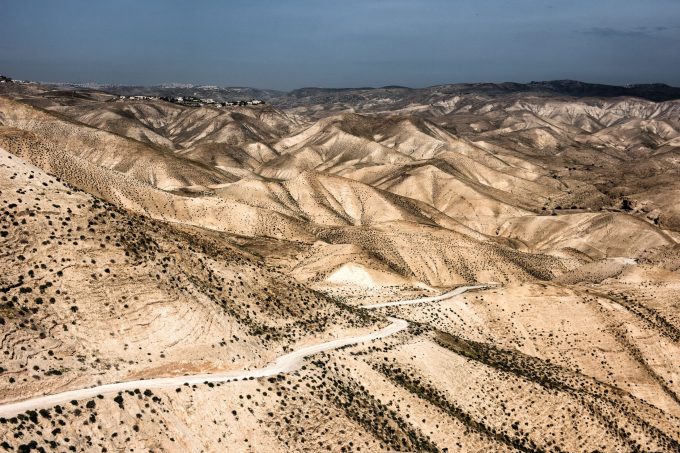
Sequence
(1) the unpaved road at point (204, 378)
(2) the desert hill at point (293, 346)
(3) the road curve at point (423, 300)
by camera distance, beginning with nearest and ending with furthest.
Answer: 1. (1) the unpaved road at point (204, 378)
2. (2) the desert hill at point (293, 346)
3. (3) the road curve at point (423, 300)

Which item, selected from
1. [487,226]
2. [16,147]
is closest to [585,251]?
[487,226]

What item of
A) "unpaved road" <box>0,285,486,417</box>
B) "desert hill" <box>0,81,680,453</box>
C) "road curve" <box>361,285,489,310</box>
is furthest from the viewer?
"road curve" <box>361,285,489,310</box>

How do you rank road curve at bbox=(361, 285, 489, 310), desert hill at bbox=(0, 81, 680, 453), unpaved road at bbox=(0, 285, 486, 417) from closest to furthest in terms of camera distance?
unpaved road at bbox=(0, 285, 486, 417) → desert hill at bbox=(0, 81, 680, 453) → road curve at bbox=(361, 285, 489, 310)

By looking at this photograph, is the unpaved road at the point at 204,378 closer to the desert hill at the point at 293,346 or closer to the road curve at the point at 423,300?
the desert hill at the point at 293,346

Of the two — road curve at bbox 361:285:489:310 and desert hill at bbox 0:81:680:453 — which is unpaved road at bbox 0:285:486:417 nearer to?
desert hill at bbox 0:81:680:453

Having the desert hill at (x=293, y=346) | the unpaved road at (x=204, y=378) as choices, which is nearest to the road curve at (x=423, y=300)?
the desert hill at (x=293, y=346)

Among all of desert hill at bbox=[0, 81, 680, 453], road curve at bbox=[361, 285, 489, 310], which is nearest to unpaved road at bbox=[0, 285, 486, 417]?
desert hill at bbox=[0, 81, 680, 453]

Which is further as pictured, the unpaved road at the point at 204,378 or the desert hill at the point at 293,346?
the desert hill at the point at 293,346

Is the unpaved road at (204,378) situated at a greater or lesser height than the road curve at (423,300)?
greater

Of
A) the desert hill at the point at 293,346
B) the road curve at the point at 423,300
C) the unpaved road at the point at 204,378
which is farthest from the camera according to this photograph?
the road curve at the point at 423,300
